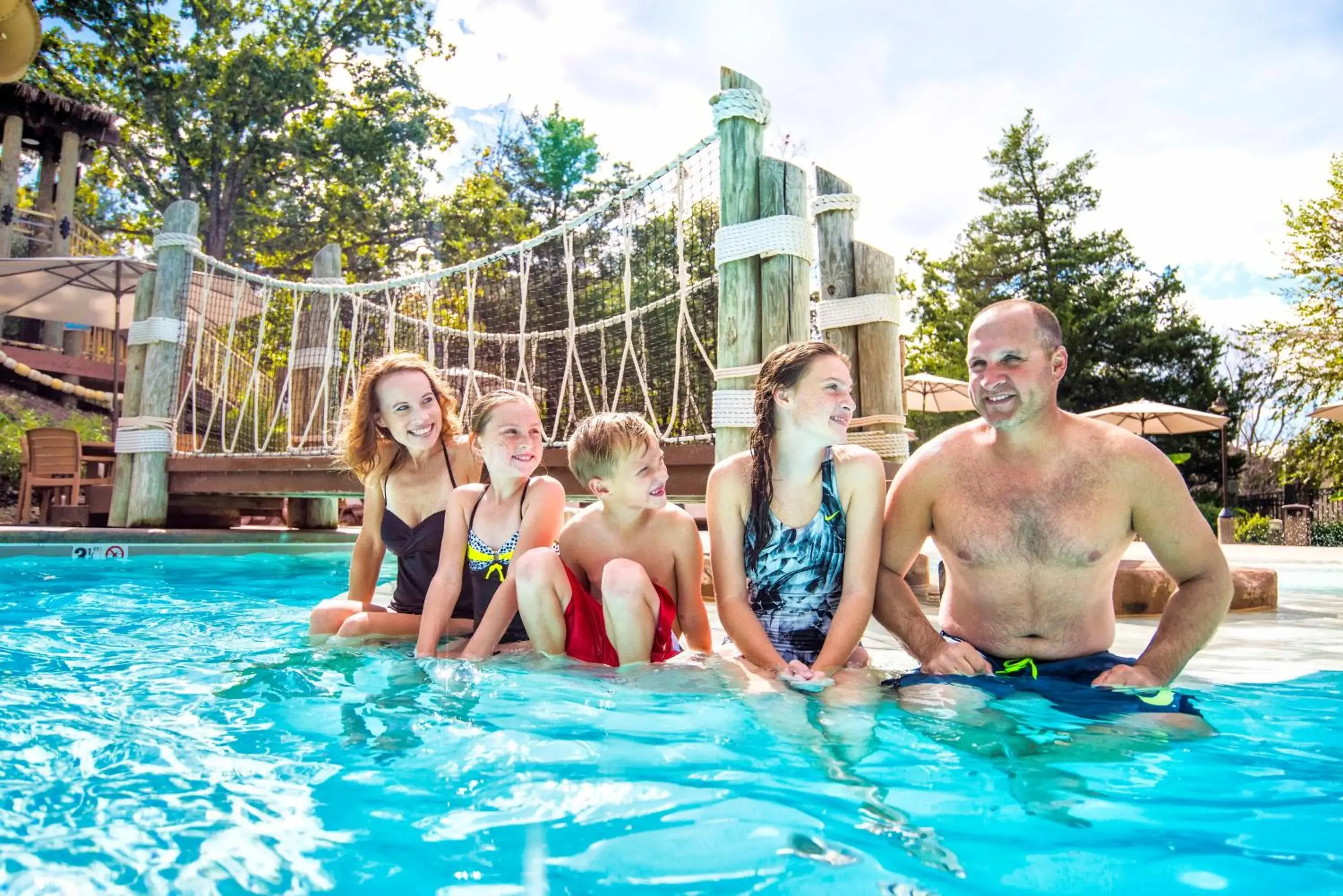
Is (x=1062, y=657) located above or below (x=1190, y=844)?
above

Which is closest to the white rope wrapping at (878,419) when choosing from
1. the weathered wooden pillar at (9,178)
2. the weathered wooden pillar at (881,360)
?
the weathered wooden pillar at (881,360)

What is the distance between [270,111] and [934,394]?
1516 cm

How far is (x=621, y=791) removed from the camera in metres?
1.77

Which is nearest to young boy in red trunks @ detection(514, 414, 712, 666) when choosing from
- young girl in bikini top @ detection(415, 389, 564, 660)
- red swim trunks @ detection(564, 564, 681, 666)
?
red swim trunks @ detection(564, 564, 681, 666)

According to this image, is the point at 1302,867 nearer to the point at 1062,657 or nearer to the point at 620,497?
the point at 1062,657

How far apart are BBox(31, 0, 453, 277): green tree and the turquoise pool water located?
19253mm

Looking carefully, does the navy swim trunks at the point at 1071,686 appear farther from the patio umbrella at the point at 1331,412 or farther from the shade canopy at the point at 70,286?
the patio umbrella at the point at 1331,412

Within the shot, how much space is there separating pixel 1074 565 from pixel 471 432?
218 cm

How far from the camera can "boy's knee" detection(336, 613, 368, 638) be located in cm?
346

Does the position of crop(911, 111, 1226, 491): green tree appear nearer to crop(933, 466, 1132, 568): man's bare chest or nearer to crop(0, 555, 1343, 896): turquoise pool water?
crop(933, 466, 1132, 568): man's bare chest

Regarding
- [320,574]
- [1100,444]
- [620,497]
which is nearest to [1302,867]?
[1100,444]

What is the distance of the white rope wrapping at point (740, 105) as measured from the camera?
4.60 metres

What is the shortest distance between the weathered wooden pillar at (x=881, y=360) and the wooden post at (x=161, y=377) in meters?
6.39

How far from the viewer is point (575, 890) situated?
4.43 ft
